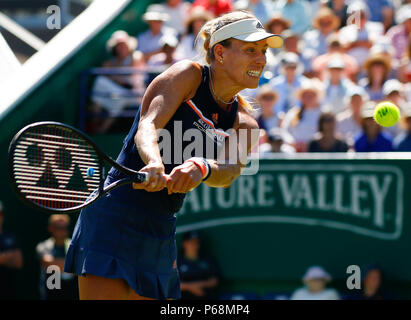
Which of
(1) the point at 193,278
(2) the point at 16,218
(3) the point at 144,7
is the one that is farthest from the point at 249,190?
(3) the point at 144,7

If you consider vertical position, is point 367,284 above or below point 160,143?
below

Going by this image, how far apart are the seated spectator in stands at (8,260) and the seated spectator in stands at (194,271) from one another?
5.52 feet

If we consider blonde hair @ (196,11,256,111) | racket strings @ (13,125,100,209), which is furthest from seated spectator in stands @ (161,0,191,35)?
racket strings @ (13,125,100,209)

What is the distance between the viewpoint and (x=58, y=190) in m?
3.80

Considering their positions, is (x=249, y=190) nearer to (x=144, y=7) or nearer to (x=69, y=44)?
(x=69, y=44)

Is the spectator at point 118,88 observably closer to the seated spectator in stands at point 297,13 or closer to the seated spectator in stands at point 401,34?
the seated spectator in stands at point 297,13

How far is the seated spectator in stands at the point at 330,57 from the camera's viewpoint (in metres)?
7.91

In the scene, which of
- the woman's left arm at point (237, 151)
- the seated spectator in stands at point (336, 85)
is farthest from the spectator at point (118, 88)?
the woman's left arm at point (237, 151)

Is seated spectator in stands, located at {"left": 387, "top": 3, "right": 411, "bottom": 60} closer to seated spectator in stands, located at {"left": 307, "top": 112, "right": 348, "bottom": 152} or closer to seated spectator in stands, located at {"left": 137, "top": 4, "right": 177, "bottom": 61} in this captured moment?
seated spectator in stands, located at {"left": 307, "top": 112, "right": 348, "bottom": 152}

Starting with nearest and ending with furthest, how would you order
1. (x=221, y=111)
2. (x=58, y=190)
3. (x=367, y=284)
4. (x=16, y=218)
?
1. (x=58, y=190)
2. (x=221, y=111)
3. (x=367, y=284)
4. (x=16, y=218)

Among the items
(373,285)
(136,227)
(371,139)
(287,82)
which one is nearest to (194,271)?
(373,285)

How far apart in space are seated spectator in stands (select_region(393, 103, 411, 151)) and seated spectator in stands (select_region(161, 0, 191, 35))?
3.04m

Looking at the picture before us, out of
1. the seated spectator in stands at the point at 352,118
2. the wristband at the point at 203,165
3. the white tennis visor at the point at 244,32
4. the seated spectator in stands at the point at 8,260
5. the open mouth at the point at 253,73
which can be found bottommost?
the seated spectator in stands at the point at 8,260
